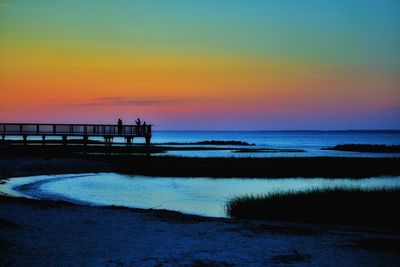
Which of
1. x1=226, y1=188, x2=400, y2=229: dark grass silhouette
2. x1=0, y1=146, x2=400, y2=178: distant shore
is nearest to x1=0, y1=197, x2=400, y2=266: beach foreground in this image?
x1=226, y1=188, x2=400, y2=229: dark grass silhouette

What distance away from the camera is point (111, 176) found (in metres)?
38.6

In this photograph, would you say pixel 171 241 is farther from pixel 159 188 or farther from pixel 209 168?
pixel 209 168

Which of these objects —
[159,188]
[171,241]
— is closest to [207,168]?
[159,188]

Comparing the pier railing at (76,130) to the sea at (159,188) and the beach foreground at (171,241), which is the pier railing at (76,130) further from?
the beach foreground at (171,241)

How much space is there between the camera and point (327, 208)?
66.2 feet

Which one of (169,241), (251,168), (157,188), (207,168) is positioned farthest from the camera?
(251,168)

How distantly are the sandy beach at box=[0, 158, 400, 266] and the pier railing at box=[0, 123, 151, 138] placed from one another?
41.6 metres

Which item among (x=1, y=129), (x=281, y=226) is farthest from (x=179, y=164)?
(x=281, y=226)

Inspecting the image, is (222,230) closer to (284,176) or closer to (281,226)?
(281,226)

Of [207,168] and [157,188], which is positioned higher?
[207,168]

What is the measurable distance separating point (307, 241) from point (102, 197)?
15199 mm

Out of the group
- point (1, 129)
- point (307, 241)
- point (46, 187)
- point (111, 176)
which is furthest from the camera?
point (1, 129)

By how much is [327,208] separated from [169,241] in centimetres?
891

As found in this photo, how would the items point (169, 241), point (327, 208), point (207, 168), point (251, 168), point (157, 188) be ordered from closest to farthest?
point (169, 241) → point (327, 208) → point (157, 188) → point (207, 168) → point (251, 168)
